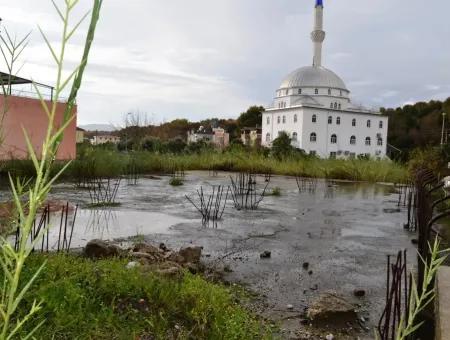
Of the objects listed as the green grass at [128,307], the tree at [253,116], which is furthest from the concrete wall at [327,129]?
the green grass at [128,307]

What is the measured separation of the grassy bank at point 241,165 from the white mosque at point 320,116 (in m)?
39.3

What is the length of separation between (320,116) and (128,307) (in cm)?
5821

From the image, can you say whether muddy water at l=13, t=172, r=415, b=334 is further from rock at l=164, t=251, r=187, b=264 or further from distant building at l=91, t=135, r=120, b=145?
distant building at l=91, t=135, r=120, b=145

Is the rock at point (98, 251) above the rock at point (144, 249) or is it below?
above

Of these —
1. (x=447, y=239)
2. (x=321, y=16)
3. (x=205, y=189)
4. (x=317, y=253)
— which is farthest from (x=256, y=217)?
(x=321, y=16)

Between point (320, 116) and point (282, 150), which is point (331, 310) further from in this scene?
point (320, 116)

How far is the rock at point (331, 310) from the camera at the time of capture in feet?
9.76

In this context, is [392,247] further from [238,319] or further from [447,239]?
[238,319]

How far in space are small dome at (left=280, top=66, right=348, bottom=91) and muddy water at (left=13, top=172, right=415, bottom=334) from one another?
53.5 m

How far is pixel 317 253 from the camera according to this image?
4980mm

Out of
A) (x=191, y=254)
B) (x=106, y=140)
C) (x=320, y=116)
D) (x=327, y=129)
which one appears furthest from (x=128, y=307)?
(x=327, y=129)

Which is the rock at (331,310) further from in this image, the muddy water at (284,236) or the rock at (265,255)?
the rock at (265,255)

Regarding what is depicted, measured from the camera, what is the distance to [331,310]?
9.80 feet

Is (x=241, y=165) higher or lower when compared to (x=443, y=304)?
higher
